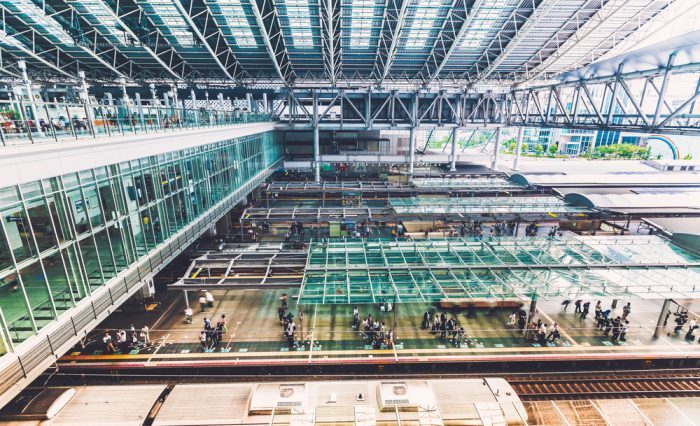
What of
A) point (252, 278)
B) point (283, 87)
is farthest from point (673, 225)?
point (283, 87)

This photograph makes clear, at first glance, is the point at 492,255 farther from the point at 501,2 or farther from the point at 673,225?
the point at 501,2

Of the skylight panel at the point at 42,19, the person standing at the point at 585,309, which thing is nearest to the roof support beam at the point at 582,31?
the person standing at the point at 585,309

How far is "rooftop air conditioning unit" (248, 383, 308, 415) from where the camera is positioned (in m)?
10.1

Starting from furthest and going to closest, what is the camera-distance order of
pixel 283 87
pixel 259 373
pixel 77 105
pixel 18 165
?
1. pixel 283 87
2. pixel 259 373
3. pixel 77 105
4. pixel 18 165

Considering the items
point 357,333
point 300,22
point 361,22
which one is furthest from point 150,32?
point 357,333

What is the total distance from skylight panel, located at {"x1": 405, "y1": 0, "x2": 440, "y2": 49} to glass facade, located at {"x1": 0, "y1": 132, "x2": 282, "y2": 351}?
2394cm

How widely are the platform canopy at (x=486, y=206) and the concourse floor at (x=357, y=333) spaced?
9524 millimetres

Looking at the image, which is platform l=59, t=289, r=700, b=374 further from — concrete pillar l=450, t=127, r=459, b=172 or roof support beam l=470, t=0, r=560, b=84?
concrete pillar l=450, t=127, r=459, b=172

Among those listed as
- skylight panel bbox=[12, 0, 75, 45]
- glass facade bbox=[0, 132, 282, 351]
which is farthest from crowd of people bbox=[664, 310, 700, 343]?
skylight panel bbox=[12, 0, 75, 45]

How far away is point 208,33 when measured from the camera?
107 ft

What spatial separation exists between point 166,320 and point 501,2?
35.7 m

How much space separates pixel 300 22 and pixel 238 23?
6.08 meters

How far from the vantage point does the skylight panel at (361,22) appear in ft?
90.4

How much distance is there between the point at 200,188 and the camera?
70.9 ft
